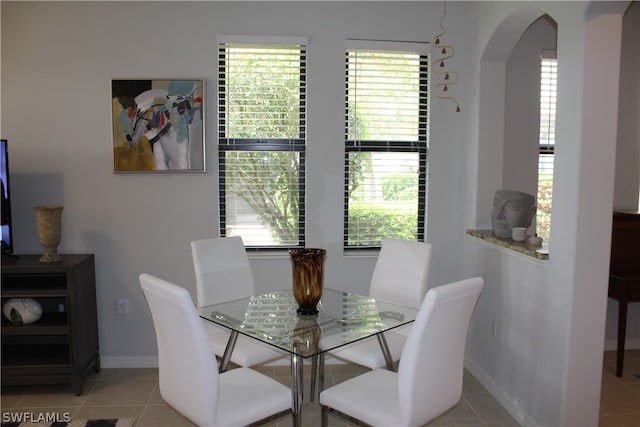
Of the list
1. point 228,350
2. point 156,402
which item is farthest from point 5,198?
point 228,350

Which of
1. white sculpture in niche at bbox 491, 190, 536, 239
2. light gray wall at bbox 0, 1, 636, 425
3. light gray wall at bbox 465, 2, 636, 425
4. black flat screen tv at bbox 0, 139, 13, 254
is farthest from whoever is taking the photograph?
light gray wall at bbox 0, 1, 636, 425

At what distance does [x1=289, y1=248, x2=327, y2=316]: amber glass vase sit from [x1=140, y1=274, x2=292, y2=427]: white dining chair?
17.0 inches

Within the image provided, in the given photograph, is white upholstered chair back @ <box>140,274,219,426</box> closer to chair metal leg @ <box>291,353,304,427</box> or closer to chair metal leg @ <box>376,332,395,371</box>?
chair metal leg @ <box>291,353,304,427</box>

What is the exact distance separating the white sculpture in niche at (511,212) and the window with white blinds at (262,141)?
1.32 meters

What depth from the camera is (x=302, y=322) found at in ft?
7.38

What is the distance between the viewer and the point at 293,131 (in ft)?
11.5

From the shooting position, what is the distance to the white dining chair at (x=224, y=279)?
8.60 feet

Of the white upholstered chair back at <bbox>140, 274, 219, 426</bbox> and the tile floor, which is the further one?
the tile floor

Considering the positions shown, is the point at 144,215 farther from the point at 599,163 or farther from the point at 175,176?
the point at 599,163

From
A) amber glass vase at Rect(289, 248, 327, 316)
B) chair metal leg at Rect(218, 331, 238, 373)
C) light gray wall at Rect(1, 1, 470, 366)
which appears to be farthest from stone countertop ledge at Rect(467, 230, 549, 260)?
chair metal leg at Rect(218, 331, 238, 373)

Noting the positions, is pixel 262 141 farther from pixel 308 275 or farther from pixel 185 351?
pixel 185 351

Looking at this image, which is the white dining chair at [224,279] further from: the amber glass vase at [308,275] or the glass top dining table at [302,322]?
the amber glass vase at [308,275]

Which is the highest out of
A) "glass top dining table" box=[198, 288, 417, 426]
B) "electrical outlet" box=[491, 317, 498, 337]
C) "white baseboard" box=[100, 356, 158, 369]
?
"glass top dining table" box=[198, 288, 417, 426]

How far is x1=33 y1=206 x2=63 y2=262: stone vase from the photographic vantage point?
306 cm
